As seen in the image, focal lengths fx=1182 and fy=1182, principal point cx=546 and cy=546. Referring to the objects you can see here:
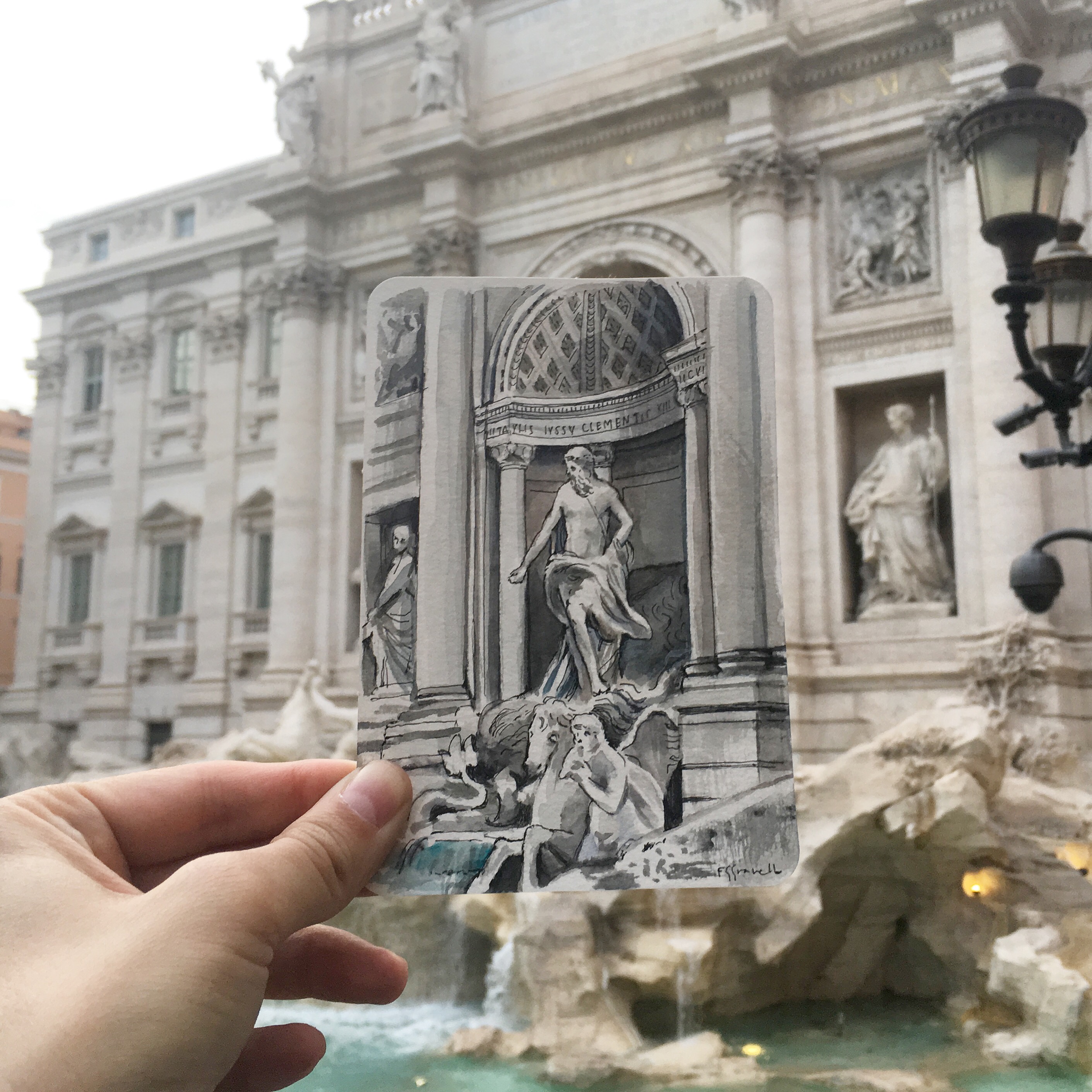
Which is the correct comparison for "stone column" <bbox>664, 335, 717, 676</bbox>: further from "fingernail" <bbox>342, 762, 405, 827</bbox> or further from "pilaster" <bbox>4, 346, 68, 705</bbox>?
"pilaster" <bbox>4, 346, 68, 705</bbox>

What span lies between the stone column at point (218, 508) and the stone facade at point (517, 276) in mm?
57

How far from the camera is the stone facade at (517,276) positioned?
1440cm

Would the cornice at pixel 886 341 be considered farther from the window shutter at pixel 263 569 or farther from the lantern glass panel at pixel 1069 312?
the window shutter at pixel 263 569

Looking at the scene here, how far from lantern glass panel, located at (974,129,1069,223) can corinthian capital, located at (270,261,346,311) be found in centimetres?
1623

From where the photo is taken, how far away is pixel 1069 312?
5.82 metres

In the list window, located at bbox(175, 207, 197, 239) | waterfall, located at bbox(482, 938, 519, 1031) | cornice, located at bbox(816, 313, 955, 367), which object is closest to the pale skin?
waterfall, located at bbox(482, 938, 519, 1031)

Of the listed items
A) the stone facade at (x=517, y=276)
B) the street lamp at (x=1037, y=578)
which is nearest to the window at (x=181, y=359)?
the stone facade at (x=517, y=276)

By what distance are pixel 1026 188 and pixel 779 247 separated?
11007 mm

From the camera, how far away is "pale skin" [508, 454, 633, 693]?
2225 millimetres

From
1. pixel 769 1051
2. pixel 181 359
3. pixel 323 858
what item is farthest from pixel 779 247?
pixel 323 858

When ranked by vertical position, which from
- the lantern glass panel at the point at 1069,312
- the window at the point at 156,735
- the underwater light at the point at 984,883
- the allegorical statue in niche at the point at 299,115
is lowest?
the underwater light at the point at 984,883

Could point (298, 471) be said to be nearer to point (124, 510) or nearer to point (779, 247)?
point (124, 510)

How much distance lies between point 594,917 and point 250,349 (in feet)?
47.8

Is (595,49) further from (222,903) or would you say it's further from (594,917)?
(222,903)
